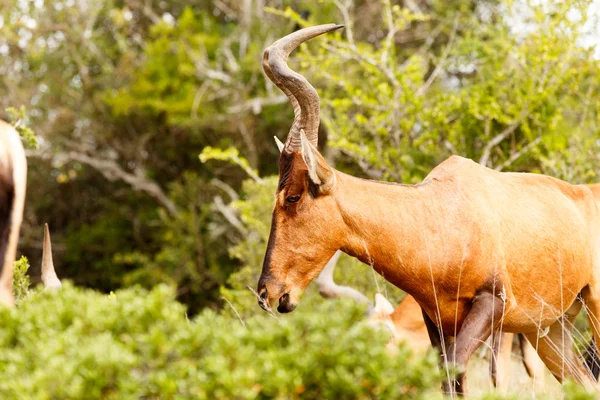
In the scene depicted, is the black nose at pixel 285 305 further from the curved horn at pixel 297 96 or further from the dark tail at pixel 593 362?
the dark tail at pixel 593 362

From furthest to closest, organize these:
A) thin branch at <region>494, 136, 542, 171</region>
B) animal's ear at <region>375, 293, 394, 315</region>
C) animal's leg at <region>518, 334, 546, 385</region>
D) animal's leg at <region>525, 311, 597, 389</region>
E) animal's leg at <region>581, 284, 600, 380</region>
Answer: thin branch at <region>494, 136, 542, 171</region>
animal's ear at <region>375, 293, 394, 315</region>
animal's leg at <region>518, 334, 546, 385</region>
animal's leg at <region>525, 311, 597, 389</region>
animal's leg at <region>581, 284, 600, 380</region>

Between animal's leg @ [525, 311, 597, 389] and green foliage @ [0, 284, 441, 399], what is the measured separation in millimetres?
3678

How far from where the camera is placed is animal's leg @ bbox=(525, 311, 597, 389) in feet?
20.4

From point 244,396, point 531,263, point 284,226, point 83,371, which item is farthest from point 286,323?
point 531,263

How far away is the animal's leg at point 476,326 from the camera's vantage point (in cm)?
474

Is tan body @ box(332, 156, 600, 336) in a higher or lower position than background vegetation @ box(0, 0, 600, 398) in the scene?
higher

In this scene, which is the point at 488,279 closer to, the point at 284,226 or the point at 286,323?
the point at 284,226

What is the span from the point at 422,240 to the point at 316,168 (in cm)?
75

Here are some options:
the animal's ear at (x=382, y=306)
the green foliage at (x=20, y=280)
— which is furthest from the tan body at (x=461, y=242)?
the animal's ear at (x=382, y=306)

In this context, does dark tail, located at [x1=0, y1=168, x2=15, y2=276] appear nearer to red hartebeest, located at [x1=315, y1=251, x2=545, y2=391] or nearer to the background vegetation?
red hartebeest, located at [x1=315, y1=251, x2=545, y2=391]

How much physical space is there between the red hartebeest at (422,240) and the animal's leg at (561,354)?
3.18 feet

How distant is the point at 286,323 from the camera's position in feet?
9.52

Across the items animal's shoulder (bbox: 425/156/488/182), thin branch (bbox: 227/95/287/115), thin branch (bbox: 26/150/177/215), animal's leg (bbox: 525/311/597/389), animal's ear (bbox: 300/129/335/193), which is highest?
Result: animal's ear (bbox: 300/129/335/193)

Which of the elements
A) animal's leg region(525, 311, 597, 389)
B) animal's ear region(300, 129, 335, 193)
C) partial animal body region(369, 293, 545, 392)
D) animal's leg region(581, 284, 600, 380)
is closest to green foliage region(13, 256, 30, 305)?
animal's ear region(300, 129, 335, 193)
